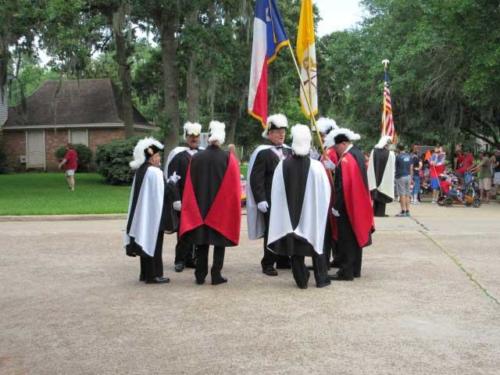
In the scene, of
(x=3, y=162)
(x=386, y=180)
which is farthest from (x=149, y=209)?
(x=3, y=162)

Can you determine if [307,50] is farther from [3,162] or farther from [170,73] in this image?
[3,162]

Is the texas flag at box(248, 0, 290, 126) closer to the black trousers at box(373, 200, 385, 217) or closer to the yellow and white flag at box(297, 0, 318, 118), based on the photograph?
the yellow and white flag at box(297, 0, 318, 118)

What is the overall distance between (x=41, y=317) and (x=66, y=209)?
37.7 ft

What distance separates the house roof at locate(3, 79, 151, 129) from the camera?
4016cm

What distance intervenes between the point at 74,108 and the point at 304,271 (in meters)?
35.8

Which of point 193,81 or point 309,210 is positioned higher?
point 193,81

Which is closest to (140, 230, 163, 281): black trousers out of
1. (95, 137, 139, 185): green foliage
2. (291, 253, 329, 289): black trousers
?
(291, 253, 329, 289): black trousers

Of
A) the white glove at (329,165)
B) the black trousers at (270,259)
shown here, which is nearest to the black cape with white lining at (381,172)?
the black trousers at (270,259)

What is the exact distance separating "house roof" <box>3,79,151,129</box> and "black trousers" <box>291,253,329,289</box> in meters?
32.5

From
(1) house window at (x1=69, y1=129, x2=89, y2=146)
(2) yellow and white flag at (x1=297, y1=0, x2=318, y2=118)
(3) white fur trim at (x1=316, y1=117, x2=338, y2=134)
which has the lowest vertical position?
(3) white fur trim at (x1=316, y1=117, x2=338, y2=134)

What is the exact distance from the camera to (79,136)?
40281 millimetres

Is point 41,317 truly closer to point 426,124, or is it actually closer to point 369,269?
point 369,269

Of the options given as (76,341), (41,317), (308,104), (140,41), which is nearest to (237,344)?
(76,341)

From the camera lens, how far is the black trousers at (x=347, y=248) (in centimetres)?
854
